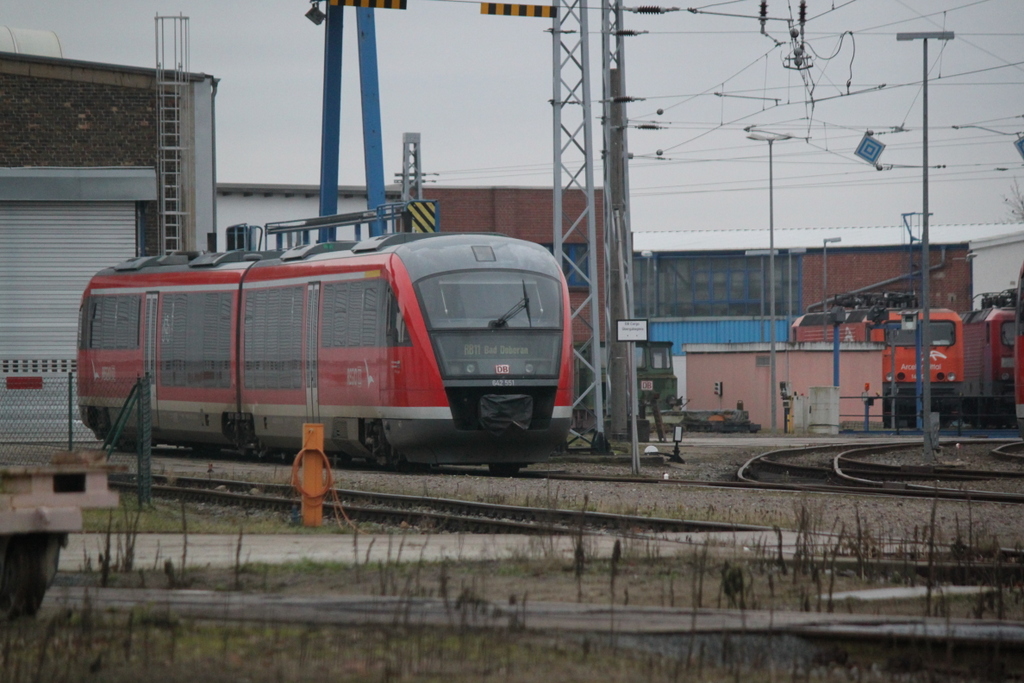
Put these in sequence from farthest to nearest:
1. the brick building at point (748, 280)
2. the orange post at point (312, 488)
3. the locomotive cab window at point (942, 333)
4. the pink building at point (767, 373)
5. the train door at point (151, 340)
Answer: the brick building at point (748, 280)
the pink building at point (767, 373)
the locomotive cab window at point (942, 333)
the train door at point (151, 340)
the orange post at point (312, 488)

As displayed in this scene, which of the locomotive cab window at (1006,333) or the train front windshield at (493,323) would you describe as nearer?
the train front windshield at (493,323)

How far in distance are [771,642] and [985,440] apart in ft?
87.7

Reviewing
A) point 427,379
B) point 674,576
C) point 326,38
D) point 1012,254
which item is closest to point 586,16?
point 326,38

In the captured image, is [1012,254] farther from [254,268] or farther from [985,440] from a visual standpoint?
[254,268]

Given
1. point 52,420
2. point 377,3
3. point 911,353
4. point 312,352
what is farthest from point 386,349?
point 911,353

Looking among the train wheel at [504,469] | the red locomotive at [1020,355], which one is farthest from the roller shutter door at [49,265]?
the red locomotive at [1020,355]

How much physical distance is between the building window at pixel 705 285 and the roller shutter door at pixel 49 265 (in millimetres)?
45258

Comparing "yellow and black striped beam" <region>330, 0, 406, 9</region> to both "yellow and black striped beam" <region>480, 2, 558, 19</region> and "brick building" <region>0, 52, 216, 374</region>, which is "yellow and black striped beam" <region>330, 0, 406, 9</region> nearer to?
"yellow and black striped beam" <region>480, 2, 558, 19</region>

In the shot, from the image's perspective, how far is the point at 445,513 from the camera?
1377 cm

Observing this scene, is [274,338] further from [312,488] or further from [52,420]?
[312,488]

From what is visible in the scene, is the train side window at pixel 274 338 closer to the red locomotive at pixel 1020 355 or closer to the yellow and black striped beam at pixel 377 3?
the yellow and black striped beam at pixel 377 3

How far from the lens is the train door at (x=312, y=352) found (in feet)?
68.1

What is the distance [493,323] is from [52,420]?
11597 millimetres

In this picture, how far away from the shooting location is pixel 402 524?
1280cm
